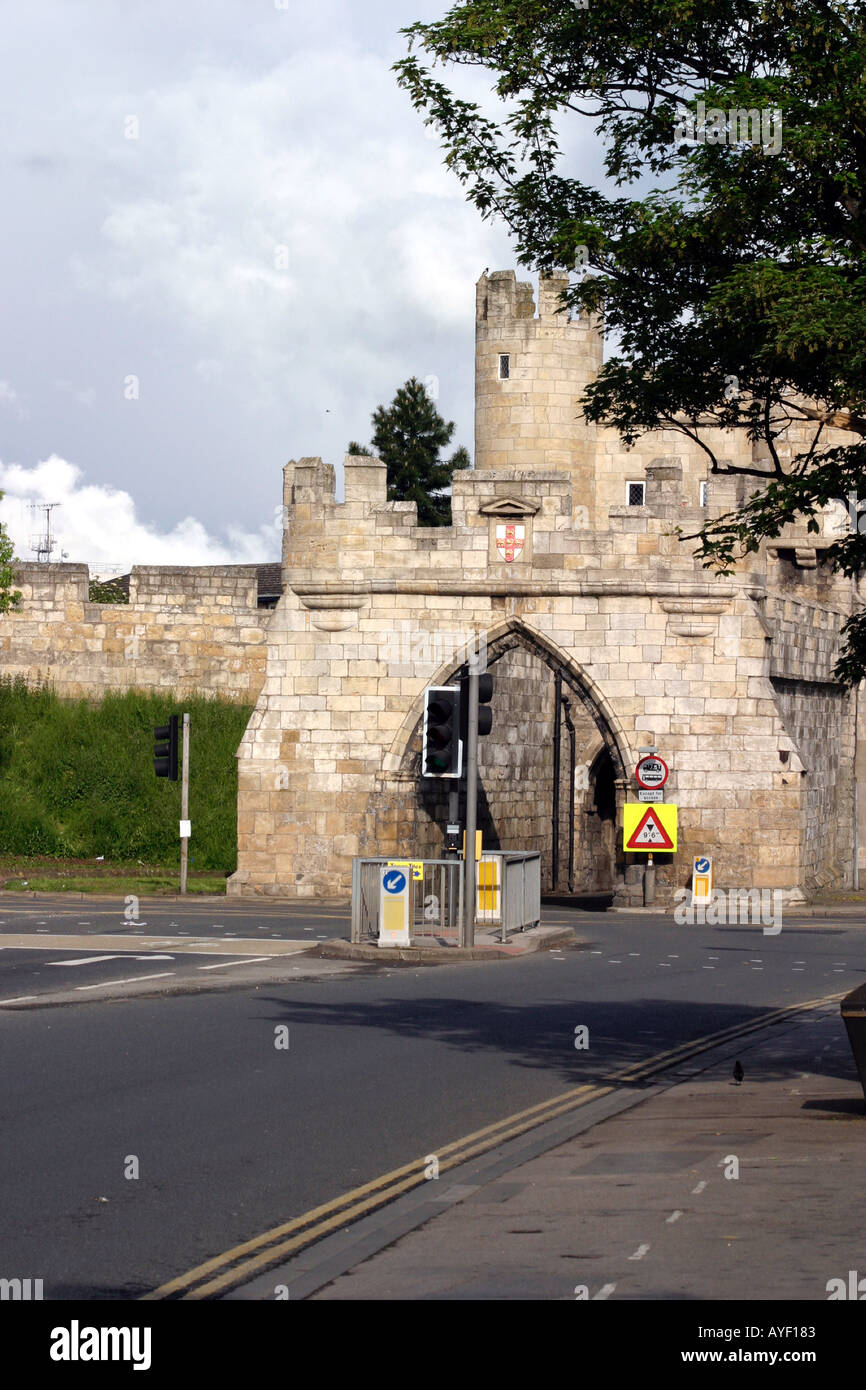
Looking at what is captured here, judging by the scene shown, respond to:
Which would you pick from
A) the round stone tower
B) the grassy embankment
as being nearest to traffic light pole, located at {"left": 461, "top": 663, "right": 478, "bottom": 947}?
the grassy embankment

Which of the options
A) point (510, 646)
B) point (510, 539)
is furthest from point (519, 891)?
→ point (510, 646)

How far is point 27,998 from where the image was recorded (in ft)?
55.5

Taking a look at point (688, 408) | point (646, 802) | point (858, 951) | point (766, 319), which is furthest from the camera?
point (646, 802)

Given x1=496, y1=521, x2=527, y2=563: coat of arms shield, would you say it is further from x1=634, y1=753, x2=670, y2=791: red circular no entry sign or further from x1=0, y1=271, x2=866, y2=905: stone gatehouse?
x1=634, y1=753, x2=670, y2=791: red circular no entry sign

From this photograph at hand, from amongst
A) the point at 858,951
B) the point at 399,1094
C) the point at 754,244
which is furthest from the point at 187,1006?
the point at 858,951

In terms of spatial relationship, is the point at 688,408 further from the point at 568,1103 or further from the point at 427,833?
the point at 427,833

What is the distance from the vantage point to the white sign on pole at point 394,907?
22188 mm

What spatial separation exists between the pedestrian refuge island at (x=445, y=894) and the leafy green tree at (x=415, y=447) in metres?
41.0

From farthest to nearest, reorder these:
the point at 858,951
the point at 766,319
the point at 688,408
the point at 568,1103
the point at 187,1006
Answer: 1. the point at 858,951
2. the point at 187,1006
3. the point at 688,408
4. the point at 568,1103
5. the point at 766,319

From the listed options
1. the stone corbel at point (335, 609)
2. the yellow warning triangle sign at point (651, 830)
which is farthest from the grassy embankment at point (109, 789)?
the yellow warning triangle sign at point (651, 830)

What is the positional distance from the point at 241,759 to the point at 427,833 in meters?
3.60

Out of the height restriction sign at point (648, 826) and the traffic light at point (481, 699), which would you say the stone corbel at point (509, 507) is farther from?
the traffic light at point (481, 699)

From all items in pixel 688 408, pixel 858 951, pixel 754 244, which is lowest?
pixel 858 951

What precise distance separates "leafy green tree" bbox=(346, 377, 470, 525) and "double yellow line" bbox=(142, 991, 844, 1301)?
54783 mm
